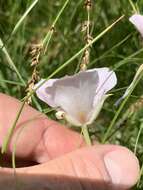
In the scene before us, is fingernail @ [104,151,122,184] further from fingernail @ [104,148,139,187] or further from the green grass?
the green grass

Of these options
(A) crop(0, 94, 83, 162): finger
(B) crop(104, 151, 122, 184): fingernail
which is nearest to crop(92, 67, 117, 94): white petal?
(B) crop(104, 151, 122, 184): fingernail

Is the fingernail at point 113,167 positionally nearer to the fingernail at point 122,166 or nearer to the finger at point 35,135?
the fingernail at point 122,166

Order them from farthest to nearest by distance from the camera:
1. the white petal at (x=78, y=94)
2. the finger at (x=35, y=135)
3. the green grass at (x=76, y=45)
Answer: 1. the green grass at (x=76, y=45)
2. the finger at (x=35, y=135)
3. the white petal at (x=78, y=94)

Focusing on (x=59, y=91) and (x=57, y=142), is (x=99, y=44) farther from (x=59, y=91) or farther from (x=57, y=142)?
(x=59, y=91)

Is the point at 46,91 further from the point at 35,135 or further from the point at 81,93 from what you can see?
the point at 35,135

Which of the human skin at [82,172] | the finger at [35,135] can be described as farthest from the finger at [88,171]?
the finger at [35,135]

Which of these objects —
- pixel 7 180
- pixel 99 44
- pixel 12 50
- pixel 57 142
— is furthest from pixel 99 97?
pixel 12 50
